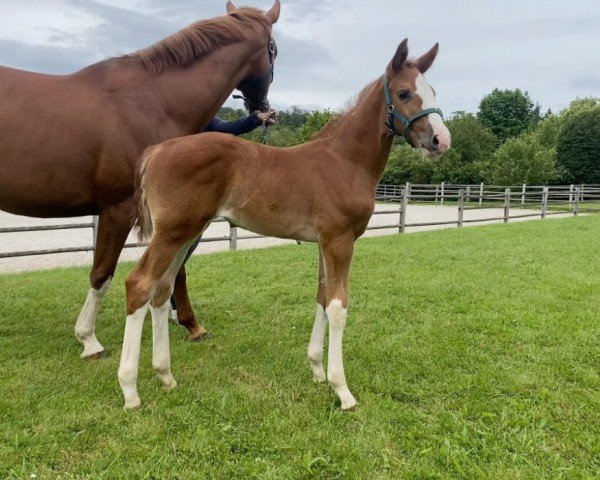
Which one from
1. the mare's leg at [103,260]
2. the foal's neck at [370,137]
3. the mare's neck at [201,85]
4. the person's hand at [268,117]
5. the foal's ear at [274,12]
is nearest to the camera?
the foal's neck at [370,137]

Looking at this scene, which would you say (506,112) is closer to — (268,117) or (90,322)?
(268,117)

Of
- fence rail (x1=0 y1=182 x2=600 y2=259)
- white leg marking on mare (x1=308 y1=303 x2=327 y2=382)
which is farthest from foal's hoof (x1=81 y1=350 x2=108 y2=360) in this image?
white leg marking on mare (x1=308 y1=303 x2=327 y2=382)

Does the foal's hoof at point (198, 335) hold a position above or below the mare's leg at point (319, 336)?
below

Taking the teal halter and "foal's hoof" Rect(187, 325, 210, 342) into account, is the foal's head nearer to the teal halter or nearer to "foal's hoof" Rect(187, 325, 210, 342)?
the teal halter

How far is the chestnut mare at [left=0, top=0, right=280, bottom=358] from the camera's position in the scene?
126 inches

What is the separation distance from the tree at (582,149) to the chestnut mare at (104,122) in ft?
121

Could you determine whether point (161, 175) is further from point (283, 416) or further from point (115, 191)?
point (283, 416)

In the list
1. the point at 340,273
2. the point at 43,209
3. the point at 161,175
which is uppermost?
the point at 161,175

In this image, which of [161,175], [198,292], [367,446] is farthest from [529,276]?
[161,175]

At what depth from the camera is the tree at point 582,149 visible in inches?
1350

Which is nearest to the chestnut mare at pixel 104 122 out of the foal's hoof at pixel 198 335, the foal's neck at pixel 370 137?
the foal's hoof at pixel 198 335

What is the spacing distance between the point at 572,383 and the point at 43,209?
3.75m

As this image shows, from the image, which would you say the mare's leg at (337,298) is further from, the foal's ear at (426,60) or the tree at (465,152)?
the tree at (465,152)

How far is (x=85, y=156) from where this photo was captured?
3223mm
